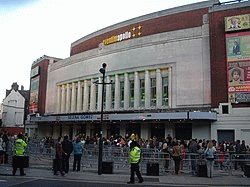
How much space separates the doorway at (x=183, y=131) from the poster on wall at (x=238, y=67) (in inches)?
206

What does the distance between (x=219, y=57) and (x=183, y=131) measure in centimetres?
826

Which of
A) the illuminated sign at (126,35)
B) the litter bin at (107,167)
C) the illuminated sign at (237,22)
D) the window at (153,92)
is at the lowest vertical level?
the litter bin at (107,167)

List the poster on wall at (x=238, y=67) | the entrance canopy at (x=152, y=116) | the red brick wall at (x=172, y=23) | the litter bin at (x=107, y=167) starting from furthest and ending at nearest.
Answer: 1. the red brick wall at (x=172, y=23)
2. the entrance canopy at (x=152, y=116)
3. the poster on wall at (x=238, y=67)
4. the litter bin at (x=107, y=167)

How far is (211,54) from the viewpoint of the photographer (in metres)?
28.0

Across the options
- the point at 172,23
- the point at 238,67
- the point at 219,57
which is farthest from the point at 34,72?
the point at 238,67

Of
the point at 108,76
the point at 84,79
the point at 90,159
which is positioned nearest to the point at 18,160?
the point at 90,159

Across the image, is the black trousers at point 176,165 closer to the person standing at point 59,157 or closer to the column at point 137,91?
the person standing at point 59,157

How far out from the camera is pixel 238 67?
86.3ft

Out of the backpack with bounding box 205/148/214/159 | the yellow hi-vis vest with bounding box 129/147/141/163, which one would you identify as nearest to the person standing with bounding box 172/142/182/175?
the backpack with bounding box 205/148/214/159

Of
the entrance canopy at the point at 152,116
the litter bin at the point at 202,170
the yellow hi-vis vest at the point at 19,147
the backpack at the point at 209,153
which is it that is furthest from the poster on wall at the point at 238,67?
the yellow hi-vis vest at the point at 19,147

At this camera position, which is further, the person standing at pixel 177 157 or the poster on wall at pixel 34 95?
the poster on wall at pixel 34 95

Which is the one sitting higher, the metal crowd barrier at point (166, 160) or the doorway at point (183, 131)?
the doorway at point (183, 131)

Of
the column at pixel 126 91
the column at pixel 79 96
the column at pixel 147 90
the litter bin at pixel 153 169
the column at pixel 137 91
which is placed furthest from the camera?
the column at pixel 79 96

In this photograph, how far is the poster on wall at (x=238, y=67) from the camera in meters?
25.8
